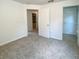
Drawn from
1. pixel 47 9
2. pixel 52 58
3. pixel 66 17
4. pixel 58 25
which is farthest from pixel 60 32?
pixel 52 58

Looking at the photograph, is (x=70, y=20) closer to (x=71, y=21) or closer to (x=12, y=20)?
(x=71, y=21)

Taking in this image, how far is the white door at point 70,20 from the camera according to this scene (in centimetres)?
695

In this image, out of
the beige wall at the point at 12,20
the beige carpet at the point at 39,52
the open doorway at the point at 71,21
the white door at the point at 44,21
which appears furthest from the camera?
the open doorway at the point at 71,21

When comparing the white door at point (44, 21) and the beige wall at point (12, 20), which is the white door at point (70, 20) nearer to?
the white door at point (44, 21)

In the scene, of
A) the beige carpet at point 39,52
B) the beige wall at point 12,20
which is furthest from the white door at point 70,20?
the beige carpet at point 39,52

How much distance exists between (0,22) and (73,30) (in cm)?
543

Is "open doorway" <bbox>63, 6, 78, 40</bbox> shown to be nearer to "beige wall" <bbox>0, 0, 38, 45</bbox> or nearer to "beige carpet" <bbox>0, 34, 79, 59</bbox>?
"beige wall" <bbox>0, 0, 38, 45</bbox>

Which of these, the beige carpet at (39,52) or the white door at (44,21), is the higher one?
the white door at (44,21)

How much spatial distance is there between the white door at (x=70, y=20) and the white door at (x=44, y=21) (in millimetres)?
2030

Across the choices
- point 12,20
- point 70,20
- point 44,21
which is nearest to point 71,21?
point 70,20

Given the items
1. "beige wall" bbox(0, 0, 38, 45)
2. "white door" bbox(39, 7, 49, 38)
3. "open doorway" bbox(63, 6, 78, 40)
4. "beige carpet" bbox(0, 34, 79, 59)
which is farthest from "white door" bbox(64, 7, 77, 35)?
"beige carpet" bbox(0, 34, 79, 59)

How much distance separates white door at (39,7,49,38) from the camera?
6125 mm

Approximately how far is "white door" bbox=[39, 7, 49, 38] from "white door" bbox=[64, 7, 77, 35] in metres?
2.03

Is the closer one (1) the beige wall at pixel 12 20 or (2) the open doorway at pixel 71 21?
(1) the beige wall at pixel 12 20
